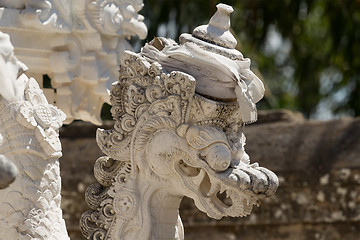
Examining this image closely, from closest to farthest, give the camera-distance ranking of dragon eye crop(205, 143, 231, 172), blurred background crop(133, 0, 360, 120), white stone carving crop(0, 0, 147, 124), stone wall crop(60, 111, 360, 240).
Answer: dragon eye crop(205, 143, 231, 172), white stone carving crop(0, 0, 147, 124), stone wall crop(60, 111, 360, 240), blurred background crop(133, 0, 360, 120)

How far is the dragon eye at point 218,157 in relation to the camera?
16.9 ft

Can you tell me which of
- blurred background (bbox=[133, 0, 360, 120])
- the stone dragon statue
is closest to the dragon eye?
the stone dragon statue

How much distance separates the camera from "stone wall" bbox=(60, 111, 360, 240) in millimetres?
10055

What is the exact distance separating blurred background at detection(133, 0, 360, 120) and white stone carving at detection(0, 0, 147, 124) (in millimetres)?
6900

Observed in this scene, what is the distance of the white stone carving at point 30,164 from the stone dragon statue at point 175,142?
0.19 meters

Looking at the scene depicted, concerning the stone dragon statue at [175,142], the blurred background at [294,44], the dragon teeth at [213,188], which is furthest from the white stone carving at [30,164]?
the blurred background at [294,44]

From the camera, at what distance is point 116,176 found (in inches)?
212

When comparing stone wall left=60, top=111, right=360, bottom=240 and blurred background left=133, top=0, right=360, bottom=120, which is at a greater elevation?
stone wall left=60, top=111, right=360, bottom=240

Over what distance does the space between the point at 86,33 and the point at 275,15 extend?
988 centimetres

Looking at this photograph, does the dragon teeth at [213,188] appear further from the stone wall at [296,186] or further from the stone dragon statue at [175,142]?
the stone wall at [296,186]

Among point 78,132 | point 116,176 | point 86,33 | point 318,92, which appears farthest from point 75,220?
point 318,92

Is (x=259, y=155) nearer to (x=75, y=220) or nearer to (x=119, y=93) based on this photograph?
(x=75, y=220)

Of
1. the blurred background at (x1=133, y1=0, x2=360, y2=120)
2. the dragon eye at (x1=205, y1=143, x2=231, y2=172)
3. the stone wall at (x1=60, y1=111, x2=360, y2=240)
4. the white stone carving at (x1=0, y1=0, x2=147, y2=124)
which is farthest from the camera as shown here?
the blurred background at (x1=133, y1=0, x2=360, y2=120)

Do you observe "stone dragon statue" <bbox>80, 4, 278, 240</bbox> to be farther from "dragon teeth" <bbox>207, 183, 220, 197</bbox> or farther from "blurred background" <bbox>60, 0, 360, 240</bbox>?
"blurred background" <bbox>60, 0, 360, 240</bbox>
